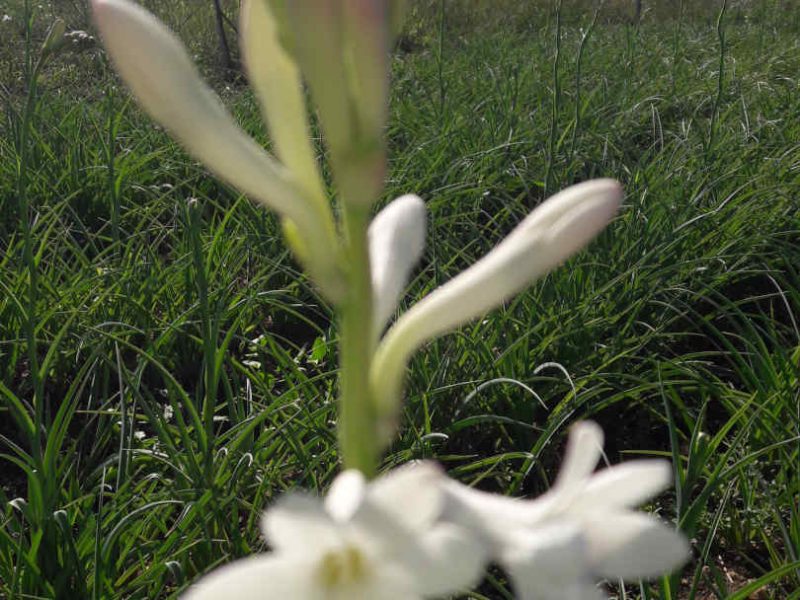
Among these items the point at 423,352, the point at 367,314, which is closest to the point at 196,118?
the point at 367,314

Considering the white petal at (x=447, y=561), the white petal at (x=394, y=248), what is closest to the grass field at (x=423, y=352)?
the white petal at (x=394, y=248)

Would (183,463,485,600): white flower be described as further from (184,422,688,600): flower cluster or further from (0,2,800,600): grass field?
(0,2,800,600): grass field

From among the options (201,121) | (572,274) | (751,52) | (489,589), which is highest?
(201,121)

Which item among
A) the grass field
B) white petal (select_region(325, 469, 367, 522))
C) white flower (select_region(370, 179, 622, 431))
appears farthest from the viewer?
the grass field

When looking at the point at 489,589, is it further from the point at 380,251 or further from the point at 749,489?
the point at 380,251

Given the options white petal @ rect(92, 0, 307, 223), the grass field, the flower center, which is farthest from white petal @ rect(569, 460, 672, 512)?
the grass field

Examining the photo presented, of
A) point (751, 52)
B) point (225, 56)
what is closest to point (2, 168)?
point (225, 56)

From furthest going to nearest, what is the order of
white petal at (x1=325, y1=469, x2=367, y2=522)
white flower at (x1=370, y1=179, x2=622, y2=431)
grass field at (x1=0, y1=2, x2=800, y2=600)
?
grass field at (x1=0, y1=2, x2=800, y2=600), white flower at (x1=370, y1=179, x2=622, y2=431), white petal at (x1=325, y1=469, x2=367, y2=522)
